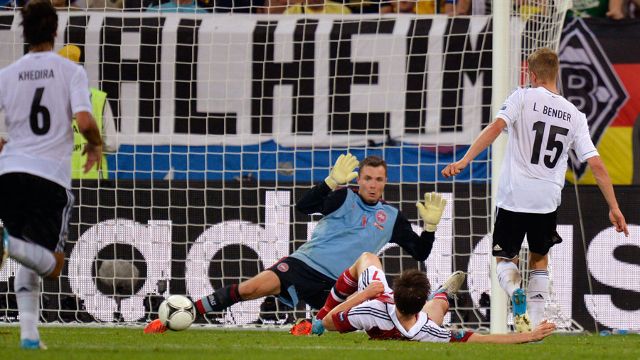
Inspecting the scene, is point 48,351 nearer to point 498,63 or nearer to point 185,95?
point 498,63

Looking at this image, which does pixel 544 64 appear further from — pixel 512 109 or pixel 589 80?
pixel 589 80

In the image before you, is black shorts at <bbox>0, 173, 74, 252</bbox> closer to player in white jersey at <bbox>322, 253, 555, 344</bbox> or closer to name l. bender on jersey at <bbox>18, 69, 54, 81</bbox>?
name l. bender on jersey at <bbox>18, 69, 54, 81</bbox>

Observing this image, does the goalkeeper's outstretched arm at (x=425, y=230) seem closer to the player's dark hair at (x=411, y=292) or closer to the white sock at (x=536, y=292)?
the white sock at (x=536, y=292)

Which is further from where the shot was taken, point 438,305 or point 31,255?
point 438,305

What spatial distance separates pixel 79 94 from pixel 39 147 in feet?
1.19

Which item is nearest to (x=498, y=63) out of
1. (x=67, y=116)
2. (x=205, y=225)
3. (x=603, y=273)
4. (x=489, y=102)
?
(x=489, y=102)

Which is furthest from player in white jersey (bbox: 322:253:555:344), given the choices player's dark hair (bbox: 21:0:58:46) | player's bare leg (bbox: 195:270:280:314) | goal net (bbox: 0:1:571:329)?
goal net (bbox: 0:1:571:329)

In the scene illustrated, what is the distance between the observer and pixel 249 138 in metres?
12.2

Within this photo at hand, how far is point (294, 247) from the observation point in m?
11.7

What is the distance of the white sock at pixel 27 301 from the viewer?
667 centimetres

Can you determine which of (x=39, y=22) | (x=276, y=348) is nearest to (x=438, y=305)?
(x=276, y=348)

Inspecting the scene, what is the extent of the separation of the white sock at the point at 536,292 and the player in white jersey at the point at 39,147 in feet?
11.4

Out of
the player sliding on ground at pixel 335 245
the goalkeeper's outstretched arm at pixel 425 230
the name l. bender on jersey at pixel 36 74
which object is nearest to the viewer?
the name l. bender on jersey at pixel 36 74

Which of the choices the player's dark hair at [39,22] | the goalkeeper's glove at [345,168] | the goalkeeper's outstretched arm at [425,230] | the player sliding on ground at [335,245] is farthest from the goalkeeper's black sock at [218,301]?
the player's dark hair at [39,22]
